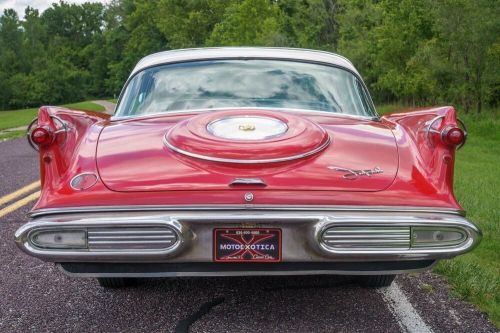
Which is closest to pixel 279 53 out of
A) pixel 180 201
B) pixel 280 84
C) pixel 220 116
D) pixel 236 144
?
pixel 280 84

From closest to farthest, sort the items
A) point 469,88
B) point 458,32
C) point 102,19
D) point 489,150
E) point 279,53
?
point 279,53, point 489,150, point 458,32, point 469,88, point 102,19

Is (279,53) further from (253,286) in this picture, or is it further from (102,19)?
(102,19)

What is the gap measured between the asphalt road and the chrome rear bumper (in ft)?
1.72

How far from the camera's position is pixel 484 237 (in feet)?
16.8

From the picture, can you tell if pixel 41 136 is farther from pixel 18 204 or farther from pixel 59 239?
pixel 18 204

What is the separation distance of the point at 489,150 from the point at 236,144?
12.4 m

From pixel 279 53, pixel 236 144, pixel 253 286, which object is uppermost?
pixel 279 53

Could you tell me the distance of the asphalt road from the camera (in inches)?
119

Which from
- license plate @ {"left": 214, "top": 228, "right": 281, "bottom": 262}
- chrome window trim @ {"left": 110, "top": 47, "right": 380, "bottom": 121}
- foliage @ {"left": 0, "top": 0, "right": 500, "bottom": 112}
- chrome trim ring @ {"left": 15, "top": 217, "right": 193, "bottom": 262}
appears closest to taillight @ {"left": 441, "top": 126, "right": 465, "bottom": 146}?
chrome window trim @ {"left": 110, "top": 47, "right": 380, "bottom": 121}

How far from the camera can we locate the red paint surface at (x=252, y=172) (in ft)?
8.77

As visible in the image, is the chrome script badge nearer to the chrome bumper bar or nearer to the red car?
the red car

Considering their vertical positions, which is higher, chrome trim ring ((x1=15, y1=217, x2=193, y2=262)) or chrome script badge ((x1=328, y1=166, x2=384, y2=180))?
chrome script badge ((x1=328, y1=166, x2=384, y2=180))

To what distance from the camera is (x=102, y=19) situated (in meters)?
112

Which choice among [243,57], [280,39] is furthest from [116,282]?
[280,39]
